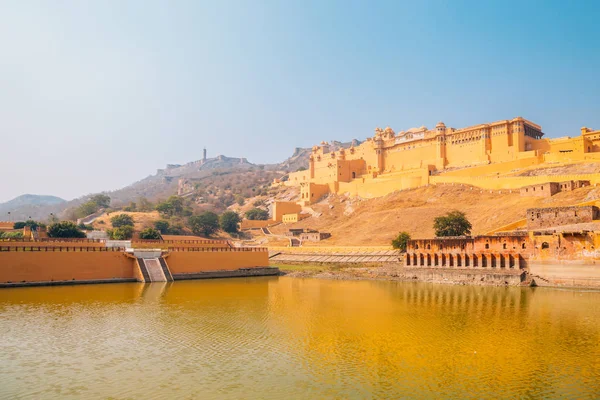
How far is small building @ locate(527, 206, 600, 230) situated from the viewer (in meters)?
27.5

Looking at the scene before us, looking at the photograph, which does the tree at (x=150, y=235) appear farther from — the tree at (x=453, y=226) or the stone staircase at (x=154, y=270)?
the tree at (x=453, y=226)

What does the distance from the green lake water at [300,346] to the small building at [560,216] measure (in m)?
6.80

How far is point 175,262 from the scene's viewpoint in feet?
104

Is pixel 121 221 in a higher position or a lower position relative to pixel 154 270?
higher

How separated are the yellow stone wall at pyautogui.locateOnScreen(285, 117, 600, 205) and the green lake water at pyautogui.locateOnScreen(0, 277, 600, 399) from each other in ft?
96.8

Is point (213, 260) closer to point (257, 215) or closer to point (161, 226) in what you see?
point (161, 226)

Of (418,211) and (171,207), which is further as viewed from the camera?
(171,207)

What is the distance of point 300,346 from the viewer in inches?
535

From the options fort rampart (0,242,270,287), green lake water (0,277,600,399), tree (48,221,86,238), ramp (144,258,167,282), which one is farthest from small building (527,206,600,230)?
tree (48,221,86,238)

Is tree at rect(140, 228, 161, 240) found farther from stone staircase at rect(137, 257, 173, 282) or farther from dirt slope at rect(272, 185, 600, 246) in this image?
dirt slope at rect(272, 185, 600, 246)

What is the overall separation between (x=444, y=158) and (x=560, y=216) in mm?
33796

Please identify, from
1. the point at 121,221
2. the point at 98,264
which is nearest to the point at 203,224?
the point at 121,221

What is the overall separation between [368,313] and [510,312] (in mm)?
5612

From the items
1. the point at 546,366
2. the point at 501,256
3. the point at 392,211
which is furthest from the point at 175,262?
the point at 392,211
